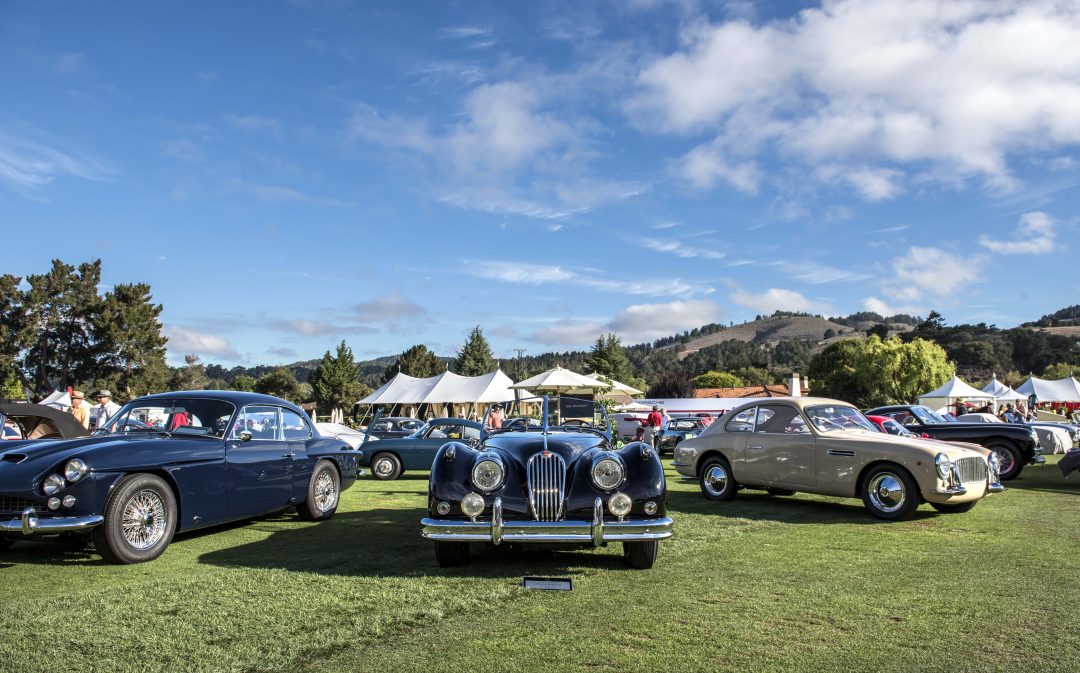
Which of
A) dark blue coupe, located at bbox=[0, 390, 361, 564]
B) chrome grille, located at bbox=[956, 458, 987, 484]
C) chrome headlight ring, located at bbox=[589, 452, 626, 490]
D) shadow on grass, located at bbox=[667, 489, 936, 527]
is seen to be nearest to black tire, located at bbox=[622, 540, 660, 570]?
chrome headlight ring, located at bbox=[589, 452, 626, 490]

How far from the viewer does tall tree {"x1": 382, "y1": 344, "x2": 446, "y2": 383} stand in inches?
3452

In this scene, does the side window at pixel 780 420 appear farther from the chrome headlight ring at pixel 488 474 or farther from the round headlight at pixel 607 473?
the chrome headlight ring at pixel 488 474

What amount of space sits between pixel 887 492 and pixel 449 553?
5.73m

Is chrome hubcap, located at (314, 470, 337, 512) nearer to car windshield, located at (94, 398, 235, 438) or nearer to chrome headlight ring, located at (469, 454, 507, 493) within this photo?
car windshield, located at (94, 398, 235, 438)

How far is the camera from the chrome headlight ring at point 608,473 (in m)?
5.99

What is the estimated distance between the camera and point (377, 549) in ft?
22.7

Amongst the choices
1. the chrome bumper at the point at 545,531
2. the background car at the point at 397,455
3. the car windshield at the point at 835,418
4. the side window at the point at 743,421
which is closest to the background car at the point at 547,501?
the chrome bumper at the point at 545,531

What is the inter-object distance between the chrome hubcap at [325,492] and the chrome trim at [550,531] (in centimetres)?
364

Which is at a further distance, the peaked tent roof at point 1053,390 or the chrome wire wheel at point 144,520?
the peaked tent roof at point 1053,390

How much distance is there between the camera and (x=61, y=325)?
6097cm

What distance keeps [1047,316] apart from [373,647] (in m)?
189

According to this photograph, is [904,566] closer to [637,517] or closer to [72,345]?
[637,517]

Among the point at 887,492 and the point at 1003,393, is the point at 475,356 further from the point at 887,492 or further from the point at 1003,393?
the point at 887,492

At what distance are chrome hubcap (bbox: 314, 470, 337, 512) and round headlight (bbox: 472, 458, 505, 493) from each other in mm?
3630
